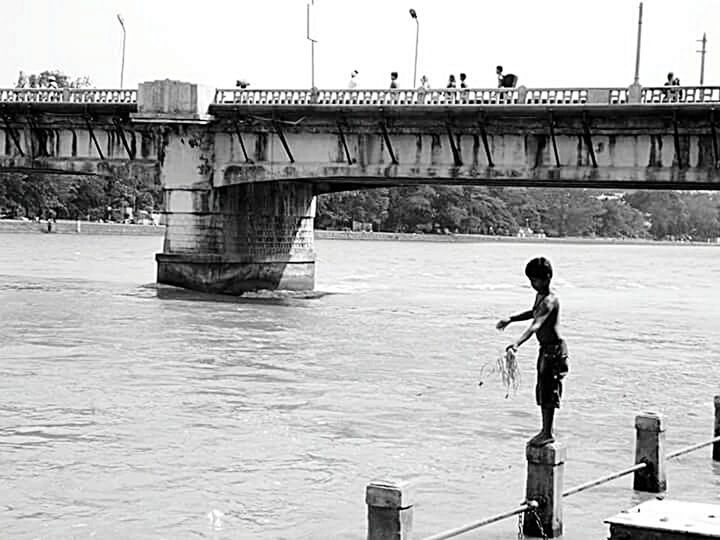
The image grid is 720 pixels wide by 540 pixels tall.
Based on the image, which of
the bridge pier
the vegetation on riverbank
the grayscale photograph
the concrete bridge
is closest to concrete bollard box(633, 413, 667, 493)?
the grayscale photograph

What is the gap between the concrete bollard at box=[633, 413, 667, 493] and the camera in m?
13.8

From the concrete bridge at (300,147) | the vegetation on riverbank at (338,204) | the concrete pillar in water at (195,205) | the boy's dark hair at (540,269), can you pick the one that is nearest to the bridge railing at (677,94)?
the concrete bridge at (300,147)

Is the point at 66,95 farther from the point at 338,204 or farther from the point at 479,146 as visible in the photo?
the point at 338,204

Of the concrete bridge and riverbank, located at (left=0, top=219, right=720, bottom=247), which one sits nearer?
the concrete bridge

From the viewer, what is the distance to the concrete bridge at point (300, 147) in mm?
43469

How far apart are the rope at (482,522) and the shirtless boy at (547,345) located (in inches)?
23.4

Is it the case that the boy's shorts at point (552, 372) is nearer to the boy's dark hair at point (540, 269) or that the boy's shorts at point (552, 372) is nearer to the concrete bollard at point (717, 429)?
the boy's dark hair at point (540, 269)

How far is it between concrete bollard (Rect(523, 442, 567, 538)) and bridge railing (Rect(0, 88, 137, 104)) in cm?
4173

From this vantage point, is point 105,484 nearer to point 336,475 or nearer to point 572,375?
point 336,475

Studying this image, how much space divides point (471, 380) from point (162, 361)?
6.98 meters

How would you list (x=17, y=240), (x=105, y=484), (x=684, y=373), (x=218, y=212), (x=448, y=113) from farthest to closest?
(x=17, y=240), (x=218, y=212), (x=448, y=113), (x=684, y=373), (x=105, y=484)

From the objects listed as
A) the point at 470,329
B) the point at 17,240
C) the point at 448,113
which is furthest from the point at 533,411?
the point at 17,240

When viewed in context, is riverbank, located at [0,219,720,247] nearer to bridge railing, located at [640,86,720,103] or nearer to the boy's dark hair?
bridge railing, located at [640,86,720,103]

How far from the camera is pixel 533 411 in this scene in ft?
77.5
